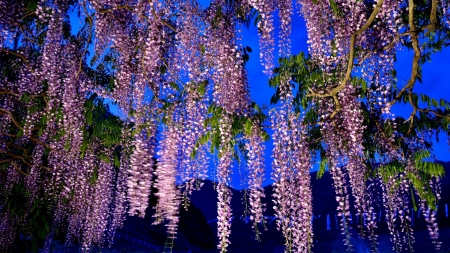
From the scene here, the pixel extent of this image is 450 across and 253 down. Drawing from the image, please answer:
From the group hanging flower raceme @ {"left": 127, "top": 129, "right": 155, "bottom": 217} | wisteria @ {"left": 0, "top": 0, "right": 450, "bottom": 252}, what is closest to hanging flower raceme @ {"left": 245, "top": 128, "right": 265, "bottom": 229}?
wisteria @ {"left": 0, "top": 0, "right": 450, "bottom": 252}

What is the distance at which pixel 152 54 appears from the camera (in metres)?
4.41

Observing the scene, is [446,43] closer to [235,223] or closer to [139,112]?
[139,112]

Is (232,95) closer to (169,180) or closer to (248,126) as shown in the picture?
(248,126)

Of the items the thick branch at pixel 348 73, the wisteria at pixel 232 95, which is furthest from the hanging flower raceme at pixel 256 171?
the thick branch at pixel 348 73

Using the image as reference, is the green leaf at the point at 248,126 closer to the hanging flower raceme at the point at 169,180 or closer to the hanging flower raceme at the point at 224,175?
the hanging flower raceme at the point at 224,175

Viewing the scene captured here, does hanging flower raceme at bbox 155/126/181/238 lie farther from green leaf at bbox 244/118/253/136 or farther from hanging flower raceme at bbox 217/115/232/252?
green leaf at bbox 244/118/253/136

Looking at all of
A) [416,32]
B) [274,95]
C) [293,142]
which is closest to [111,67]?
[274,95]

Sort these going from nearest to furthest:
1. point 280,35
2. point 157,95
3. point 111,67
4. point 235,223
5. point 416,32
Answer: point 416,32 < point 280,35 < point 157,95 < point 111,67 < point 235,223

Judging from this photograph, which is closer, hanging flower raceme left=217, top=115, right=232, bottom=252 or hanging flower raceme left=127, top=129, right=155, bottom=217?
hanging flower raceme left=217, top=115, right=232, bottom=252

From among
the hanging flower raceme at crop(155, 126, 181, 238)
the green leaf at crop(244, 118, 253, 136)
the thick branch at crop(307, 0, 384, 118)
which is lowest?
the hanging flower raceme at crop(155, 126, 181, 238)

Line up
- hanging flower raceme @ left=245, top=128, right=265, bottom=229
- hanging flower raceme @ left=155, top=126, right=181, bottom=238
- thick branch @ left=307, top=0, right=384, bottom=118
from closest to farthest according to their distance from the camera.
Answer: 1. thick branch @ left=307, top=0, right=384, bottom=118
2. hanging flower raceme @ left=155, top=126, right=181, bottom=238
3. hanging flower raceme @ left=245, top=128, right=265, bottom=229

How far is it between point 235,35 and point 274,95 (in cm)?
107

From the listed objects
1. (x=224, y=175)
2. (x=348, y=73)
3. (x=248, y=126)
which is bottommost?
(x=224, y=175)

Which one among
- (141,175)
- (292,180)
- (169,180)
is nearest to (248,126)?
(292,180)
